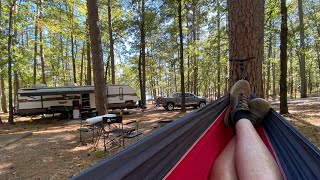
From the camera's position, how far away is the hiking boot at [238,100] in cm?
233

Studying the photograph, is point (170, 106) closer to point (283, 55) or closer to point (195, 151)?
point (283, 55)

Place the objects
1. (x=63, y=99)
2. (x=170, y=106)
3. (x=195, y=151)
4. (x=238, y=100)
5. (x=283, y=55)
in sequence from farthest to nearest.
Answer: (x=170, y=106)
(x=63, y=99)
(x=283, y=55)
(x=238, y=100)
(x=195, y=151)

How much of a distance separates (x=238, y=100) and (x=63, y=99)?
1506 cm

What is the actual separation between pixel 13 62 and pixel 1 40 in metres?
Answer: 1.23

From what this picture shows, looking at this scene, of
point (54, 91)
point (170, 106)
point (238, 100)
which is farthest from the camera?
point (170, 106)

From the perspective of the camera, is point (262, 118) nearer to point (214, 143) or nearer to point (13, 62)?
point (214, 143)

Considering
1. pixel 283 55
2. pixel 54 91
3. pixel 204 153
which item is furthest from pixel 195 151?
pixel 54 91

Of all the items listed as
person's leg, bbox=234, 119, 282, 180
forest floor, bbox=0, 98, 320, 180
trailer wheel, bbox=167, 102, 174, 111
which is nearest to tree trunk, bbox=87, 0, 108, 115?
forest floor, bbox=0, 98, 320, 180

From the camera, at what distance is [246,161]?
5.43 feet

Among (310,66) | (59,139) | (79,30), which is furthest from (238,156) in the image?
(310,66)

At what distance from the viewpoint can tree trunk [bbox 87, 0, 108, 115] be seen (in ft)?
27.4

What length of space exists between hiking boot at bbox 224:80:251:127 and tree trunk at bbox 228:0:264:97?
330 millimetres

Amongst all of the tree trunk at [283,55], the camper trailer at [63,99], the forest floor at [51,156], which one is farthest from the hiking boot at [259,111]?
the camper trailer at [63,99]

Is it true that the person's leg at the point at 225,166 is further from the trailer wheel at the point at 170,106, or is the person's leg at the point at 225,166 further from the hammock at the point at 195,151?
the trailer wheel at the point at 170,106
